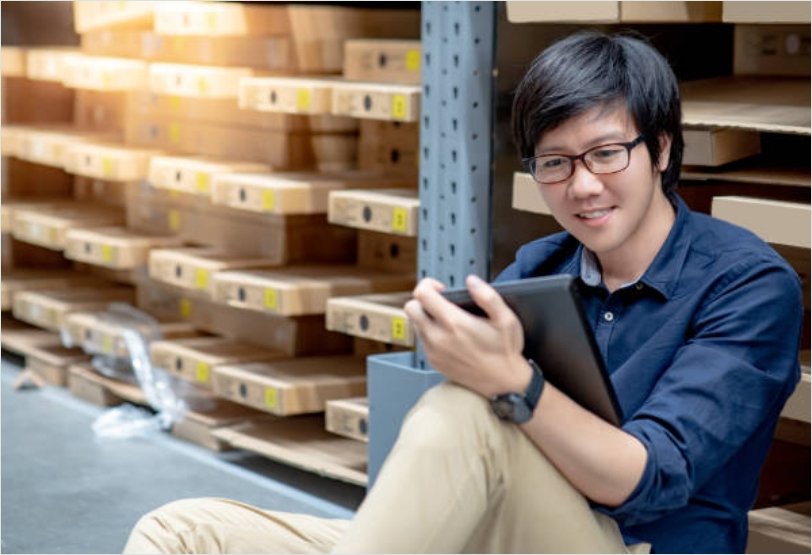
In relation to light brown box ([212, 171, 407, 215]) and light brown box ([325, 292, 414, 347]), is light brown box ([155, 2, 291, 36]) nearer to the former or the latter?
light brown box ([212, 171, 407, 215])

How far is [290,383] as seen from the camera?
453cm

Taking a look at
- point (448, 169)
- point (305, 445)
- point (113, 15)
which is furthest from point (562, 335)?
point (113, 15)

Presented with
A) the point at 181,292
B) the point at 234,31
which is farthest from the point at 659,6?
the point at 181,292

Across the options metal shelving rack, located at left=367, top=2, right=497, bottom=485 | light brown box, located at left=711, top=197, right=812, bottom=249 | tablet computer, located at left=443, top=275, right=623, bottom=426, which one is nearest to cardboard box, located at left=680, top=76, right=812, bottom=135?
light brown box, located at left=711, top=197, right=812, bottom=249

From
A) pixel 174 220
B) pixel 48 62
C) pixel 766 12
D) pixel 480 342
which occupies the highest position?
pixel 766 12

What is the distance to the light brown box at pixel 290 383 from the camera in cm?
452

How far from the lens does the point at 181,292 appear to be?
18.4 feet

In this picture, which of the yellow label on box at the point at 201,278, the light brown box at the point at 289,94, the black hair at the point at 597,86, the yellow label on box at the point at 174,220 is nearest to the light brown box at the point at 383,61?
the light brown box at the point at 289,94

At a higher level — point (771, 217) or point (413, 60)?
point (413, 60)

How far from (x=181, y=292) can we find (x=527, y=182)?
93.5 inches

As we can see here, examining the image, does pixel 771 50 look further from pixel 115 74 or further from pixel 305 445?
pixel 115 74

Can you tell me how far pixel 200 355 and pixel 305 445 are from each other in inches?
21.8

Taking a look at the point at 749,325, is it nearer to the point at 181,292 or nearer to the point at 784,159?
the point at 784,159

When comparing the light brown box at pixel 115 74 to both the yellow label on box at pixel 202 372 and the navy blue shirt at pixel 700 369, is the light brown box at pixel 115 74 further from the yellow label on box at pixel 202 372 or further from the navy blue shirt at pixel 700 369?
the navy blue shirt at pixel 700 369
